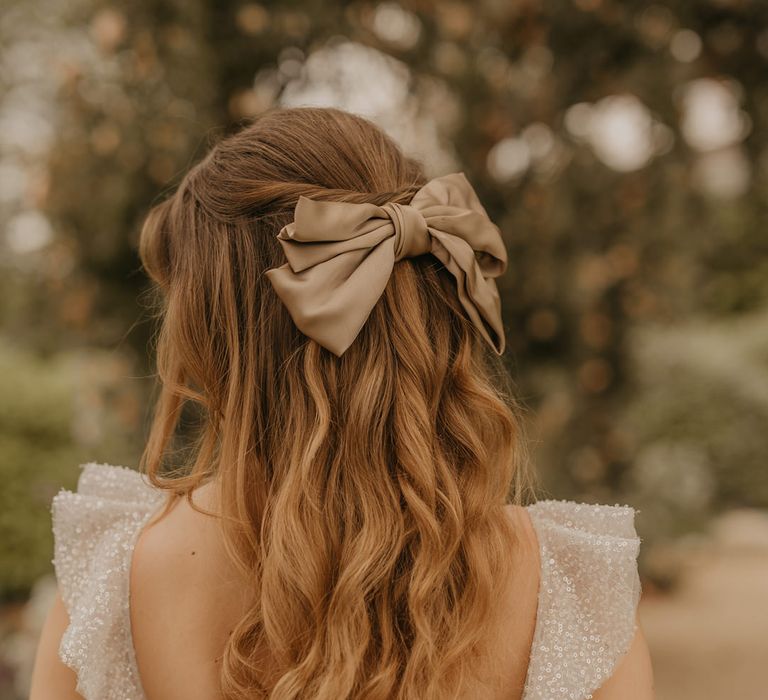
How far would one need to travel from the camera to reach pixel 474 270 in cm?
128

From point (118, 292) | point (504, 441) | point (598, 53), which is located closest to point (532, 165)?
point (598, 53)

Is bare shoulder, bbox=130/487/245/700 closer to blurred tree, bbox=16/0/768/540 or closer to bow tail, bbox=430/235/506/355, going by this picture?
bow tail, bbox=430/235/506/355

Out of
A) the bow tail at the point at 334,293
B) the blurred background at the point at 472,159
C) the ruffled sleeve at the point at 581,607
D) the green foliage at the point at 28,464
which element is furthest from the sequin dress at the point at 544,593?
the green foliage at the point at 28,464

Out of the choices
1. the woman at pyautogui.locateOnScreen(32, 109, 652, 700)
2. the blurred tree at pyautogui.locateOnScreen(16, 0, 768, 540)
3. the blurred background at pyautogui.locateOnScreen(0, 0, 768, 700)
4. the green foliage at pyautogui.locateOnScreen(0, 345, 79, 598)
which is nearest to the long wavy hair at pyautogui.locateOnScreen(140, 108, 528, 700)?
the woman at pyautogui.locateOnScreen(32, 109, 652, 700)

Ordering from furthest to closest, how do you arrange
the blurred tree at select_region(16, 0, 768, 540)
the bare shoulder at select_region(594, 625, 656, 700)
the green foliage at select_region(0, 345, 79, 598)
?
the green foliage at select_region(0, 345, 79, 598), the blurred tree at select_region(16, 0, 768, 540), the bare shoulder at select_region(594, 625, 656, 700)

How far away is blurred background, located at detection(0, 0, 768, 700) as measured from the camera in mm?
3086

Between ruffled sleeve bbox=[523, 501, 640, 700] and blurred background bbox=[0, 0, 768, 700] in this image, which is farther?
blurred background bbox=[0, 0, 768, 700]

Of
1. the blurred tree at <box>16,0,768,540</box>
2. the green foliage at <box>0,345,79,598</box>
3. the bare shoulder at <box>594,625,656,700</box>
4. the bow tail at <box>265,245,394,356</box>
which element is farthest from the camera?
the green foliage at <box>0,345,79,598</box>

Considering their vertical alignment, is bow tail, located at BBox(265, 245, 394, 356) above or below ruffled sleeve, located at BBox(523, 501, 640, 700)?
above

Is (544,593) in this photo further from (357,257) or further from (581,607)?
(357,257)

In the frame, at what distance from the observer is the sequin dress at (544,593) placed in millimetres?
1256

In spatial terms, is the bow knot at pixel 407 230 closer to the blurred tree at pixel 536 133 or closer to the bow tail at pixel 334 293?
the bow tail at pixel 334 293

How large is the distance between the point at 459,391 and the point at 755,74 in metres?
3.38

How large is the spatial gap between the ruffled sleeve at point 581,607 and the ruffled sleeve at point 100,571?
628 millimetres
